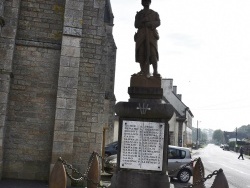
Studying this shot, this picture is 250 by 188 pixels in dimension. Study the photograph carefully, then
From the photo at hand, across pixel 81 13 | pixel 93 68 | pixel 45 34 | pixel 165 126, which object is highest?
pixel 81 13

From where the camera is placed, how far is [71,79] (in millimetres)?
10852

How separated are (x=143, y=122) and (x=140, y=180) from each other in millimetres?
1166

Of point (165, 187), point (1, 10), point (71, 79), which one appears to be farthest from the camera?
point (71, 79)

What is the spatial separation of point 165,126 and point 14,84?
241 inches

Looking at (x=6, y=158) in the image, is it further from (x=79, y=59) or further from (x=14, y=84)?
(x=79, y=59)

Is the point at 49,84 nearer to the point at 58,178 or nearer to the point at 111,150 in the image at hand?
the point at 58,178

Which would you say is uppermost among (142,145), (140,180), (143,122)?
(143,122)

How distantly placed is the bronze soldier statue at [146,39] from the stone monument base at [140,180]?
2.12 metres

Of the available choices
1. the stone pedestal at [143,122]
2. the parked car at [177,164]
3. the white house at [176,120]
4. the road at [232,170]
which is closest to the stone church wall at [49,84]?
the parked car at [177,164]

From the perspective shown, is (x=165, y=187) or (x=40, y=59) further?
(x=40, y=59)

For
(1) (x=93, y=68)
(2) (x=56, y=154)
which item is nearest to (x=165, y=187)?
(2) (x=56, y=154)

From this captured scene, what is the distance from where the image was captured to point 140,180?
6594 mm

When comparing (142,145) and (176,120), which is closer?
(142,145)

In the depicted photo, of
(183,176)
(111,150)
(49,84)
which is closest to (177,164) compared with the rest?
(183,176)
